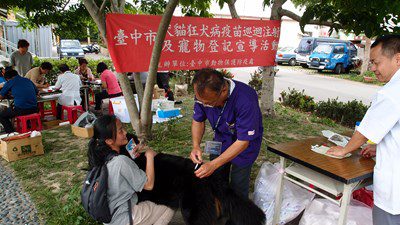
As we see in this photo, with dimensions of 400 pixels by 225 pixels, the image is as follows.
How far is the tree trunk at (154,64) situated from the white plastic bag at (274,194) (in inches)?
76.6

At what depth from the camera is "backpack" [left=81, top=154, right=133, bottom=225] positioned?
1.95 metres

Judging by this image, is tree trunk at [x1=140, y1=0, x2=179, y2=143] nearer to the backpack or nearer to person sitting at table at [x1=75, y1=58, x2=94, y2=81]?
the backpack

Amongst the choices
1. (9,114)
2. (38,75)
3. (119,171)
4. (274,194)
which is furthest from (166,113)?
(119,171)

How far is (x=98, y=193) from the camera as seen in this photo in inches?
76.6

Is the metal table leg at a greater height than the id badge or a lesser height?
→ lesser

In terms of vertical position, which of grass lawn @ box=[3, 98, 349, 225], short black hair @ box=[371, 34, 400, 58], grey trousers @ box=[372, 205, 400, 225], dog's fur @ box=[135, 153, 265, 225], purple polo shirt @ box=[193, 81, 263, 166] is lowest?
grass lawn @ box=[3, 98, 349, 225]

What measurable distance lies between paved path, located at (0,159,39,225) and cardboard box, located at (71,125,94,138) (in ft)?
4.95

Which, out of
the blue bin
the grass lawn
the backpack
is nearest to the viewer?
the backpack

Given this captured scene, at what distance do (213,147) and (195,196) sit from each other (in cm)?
42

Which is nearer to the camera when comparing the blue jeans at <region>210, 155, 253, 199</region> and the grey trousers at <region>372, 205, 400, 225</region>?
the grey trousers at <region>372, 205, 400, 225</region>

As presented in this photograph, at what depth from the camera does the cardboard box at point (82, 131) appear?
537 centimetres

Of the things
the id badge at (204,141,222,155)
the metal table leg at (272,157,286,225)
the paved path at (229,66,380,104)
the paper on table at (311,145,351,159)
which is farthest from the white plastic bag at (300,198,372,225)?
the paved path at (229,66,380,104)

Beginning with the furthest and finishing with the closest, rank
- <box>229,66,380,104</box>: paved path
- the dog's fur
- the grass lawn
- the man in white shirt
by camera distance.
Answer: <box>229,66,380,104</box>: paved path, the grass lawn, the dog's fur, the man in white shirt

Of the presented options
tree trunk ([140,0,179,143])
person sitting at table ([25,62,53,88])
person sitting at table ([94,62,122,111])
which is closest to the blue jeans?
tree trunk ([140,0,179,143])
